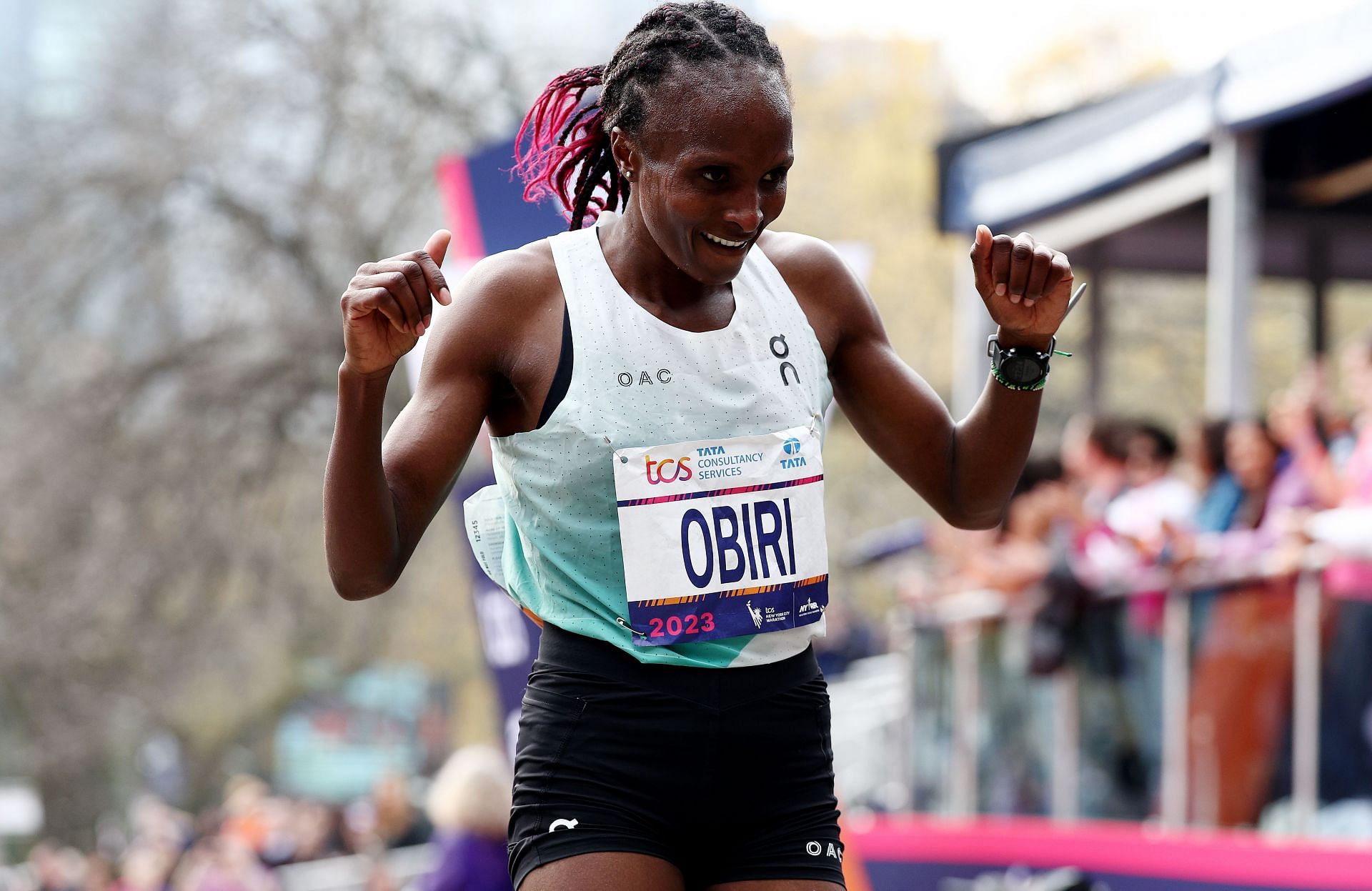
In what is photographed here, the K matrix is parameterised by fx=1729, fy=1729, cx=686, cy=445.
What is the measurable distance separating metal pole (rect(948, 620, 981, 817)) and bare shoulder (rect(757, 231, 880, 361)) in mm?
5043

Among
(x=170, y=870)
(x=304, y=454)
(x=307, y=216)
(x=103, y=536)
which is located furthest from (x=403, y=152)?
(x=170, y=870)

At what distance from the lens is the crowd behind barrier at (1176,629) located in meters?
5.39

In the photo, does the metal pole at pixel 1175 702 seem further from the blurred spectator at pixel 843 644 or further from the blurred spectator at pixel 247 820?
the blurred spectator at pixel 843 644

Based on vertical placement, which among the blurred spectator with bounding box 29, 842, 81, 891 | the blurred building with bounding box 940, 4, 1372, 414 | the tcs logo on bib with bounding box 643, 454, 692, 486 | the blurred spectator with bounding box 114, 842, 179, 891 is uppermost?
the blurred building with bounding box 940, 4, 1372, 414

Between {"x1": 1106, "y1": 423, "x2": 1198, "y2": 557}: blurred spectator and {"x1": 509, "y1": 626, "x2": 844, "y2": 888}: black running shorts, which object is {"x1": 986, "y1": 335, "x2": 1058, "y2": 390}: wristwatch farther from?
{"x1": 1106, "y1": 423, "x2": 1198, "y2": 557}: blurred spectator

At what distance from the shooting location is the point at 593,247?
2.67 m

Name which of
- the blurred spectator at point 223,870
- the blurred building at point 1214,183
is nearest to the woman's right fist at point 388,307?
the blurred building at point 1214,183

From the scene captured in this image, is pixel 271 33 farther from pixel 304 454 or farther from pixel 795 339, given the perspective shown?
pixel 795 339

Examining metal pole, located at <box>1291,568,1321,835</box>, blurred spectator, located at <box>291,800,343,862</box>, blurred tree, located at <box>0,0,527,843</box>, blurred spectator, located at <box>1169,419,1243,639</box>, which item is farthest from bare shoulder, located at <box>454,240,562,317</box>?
blurred tree, located at <box>0,0,527,843</box>

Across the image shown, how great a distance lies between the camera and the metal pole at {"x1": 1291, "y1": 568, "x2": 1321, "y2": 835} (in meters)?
5.41

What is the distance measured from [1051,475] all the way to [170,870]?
7374 mm

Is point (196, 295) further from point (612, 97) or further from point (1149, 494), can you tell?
point (612, 97)

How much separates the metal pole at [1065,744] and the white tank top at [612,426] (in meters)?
4.41

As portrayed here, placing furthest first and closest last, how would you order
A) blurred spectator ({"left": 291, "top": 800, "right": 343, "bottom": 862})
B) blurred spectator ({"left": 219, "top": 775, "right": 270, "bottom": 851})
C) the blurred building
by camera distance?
blurred spectator ({"left": 291, "top": 800, "right": 343, "bottom": 862}) → blurred spectator ({"left": 219, "top": 775, "right": 270, "bottom": 851}) → the blurred building
